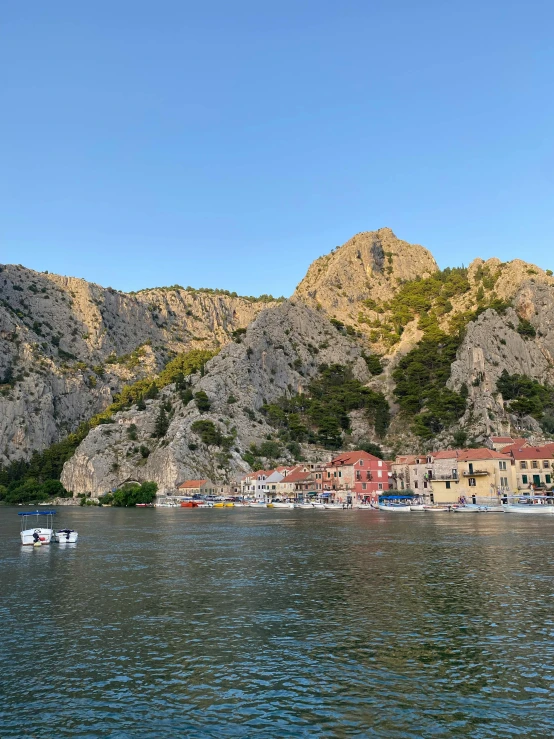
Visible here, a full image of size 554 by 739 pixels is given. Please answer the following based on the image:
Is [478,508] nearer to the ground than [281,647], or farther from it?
nearer to the ground

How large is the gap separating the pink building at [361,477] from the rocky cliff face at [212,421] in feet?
105

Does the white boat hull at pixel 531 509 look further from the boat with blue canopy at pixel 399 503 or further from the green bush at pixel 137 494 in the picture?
the green bush at pixel 137 494

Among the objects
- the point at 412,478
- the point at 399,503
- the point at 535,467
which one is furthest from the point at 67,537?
the point at 412,478

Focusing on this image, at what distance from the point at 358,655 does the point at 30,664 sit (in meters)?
11.1

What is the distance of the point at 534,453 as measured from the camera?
352ft

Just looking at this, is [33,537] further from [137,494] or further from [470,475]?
[137,494]

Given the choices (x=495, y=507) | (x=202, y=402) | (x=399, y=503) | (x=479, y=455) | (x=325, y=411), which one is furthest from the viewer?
(x=325, y=411)

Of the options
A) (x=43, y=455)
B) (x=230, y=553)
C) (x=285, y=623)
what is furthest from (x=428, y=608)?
(x=43, y=455)

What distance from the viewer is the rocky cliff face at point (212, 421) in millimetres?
155375

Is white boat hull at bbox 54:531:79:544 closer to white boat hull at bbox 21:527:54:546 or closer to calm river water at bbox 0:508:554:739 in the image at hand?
white boat hull at bbox 21:527:54:546

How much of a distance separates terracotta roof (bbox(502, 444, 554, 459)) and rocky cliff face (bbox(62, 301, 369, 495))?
66.8 meters

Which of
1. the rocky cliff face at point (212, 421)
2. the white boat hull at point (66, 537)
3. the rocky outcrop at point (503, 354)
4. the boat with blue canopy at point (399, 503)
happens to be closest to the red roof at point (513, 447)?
the boat with blue canopy at point (399, 503)

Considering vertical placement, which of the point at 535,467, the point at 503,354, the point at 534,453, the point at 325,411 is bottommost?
the point at 535,467

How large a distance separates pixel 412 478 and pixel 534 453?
90.3 ft
